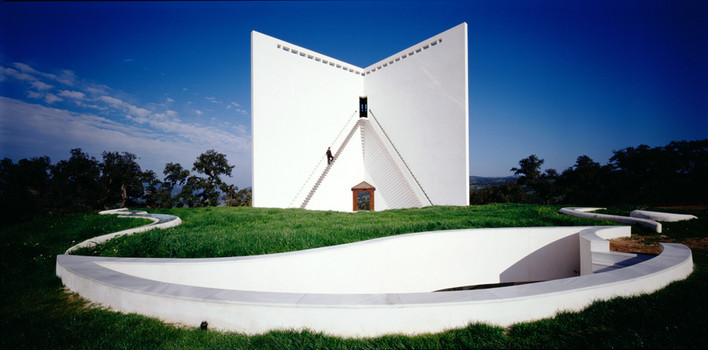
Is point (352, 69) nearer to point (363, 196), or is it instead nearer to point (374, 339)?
point (363, 196)

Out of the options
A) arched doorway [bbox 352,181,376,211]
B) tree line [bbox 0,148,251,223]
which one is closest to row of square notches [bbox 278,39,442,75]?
arched doorway [bbox 352,181,376,211]

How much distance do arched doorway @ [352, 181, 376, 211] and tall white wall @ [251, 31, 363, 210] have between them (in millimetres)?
535

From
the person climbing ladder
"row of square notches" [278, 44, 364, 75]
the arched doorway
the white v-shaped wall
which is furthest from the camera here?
the arched doorway

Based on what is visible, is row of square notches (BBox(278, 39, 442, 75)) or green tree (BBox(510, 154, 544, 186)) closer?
row of square notches (BBox(278, 39, 442, 75))

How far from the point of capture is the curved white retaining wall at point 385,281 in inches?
85.1

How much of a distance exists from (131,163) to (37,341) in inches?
806

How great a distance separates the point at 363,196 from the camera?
16203 millimetres

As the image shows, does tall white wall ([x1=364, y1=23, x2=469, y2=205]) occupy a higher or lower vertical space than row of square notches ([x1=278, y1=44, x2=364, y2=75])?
lower

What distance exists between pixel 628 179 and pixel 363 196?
18.6 meters

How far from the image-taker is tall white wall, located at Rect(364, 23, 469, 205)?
1175 centimetres

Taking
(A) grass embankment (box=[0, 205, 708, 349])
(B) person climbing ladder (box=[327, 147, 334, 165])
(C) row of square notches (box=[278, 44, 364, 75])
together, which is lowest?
(A) grass embankment (box=[0, 205, 708, 349])

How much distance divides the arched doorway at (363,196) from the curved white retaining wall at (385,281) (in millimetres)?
10446

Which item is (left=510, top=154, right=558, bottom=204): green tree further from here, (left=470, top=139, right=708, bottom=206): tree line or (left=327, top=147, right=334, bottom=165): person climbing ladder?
(left=327, top=147, right=334, bottom=165): person climbing ladder

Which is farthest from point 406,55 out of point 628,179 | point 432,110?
point 628,179
